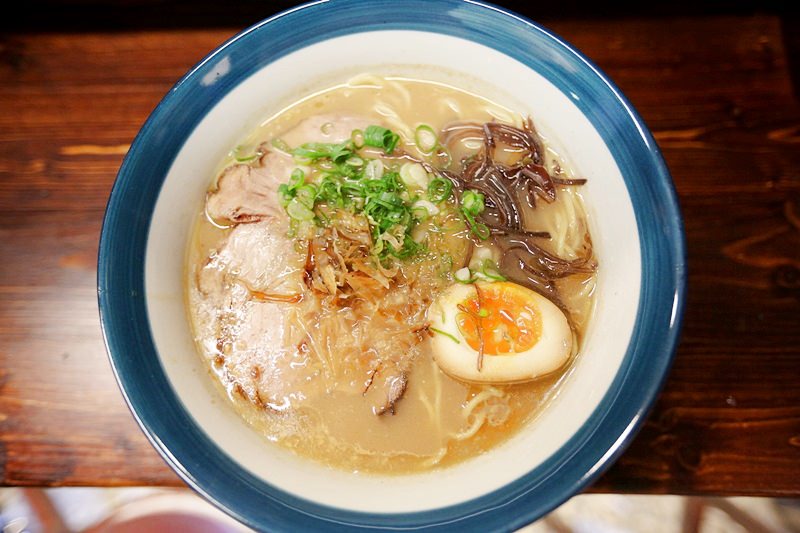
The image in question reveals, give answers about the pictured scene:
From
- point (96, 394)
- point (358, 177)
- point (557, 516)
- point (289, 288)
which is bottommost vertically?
point (96, 394)

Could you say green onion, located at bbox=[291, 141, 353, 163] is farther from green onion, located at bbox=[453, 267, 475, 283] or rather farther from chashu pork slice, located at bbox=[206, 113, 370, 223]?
green onion, located at bbox=[453, 267, 475, 283]

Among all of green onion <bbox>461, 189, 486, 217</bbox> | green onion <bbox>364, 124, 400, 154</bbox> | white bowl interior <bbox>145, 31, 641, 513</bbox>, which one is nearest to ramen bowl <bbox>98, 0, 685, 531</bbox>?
white bowl interior <bbox>145, 31, 641, 513</bbox>

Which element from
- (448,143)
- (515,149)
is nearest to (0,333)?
(448,143)

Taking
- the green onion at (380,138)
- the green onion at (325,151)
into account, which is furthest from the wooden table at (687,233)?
the green onion at (380,138)

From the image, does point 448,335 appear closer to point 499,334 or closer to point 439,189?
point 499,334

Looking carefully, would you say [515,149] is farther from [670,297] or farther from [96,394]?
[96,394]

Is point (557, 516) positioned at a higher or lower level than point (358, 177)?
lower

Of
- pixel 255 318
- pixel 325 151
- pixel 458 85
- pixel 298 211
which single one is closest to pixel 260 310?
pixel 255 318

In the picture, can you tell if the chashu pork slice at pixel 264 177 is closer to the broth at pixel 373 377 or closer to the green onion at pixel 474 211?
the broth at pixel 373 377
